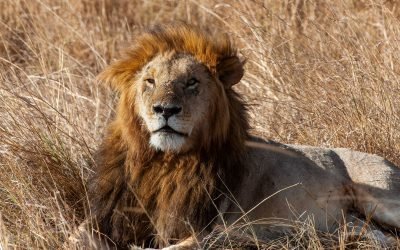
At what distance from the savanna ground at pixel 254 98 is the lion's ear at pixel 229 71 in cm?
38

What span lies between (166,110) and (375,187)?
4.18 ft

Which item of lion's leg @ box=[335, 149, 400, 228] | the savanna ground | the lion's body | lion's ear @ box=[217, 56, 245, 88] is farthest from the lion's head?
lion's leg @ box=[335, 149, 400, 228]

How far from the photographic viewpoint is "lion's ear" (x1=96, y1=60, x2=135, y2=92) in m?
4.54

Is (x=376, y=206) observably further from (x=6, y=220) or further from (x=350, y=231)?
(x=6, y=220)

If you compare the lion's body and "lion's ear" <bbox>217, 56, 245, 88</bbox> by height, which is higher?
"lion's ear" <bbox>217, 56, 245, 88</bbox>

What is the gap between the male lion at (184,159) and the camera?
4.35 m

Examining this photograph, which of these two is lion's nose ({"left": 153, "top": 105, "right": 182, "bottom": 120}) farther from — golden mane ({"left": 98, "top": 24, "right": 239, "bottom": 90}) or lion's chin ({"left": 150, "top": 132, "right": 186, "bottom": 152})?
golden mane ({"left": 98, "top": 24, "right": 239, "bottom": 90})

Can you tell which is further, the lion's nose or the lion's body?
the lion's body

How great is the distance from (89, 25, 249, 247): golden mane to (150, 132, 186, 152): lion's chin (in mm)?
112

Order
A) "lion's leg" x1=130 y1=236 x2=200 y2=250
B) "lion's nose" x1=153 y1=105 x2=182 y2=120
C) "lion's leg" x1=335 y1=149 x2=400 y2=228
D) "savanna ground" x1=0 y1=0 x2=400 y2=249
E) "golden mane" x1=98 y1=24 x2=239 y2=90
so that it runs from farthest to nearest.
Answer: "lion's leg" x1=335 y1=149 x2=400 y2=228 → "savanna ground" x1=0 y1=0 x2=400 y2=249 → "golden mane" x1=98 y1=24 x2=239 y2=90 → "lion's leg" x1=130 y1=236 x2=200 y2=250 → "lion's nose" x1=153 y1=105 x2=182 y2=120

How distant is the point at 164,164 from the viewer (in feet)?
14.5

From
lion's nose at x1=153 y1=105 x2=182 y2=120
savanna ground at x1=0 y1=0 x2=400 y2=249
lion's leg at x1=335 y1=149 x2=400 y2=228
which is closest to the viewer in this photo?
lion's nose at x1=153 y1=105 x2=182 y2=120

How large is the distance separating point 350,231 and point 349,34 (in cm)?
196

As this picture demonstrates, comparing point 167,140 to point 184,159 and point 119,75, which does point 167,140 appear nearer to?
point 184,159
